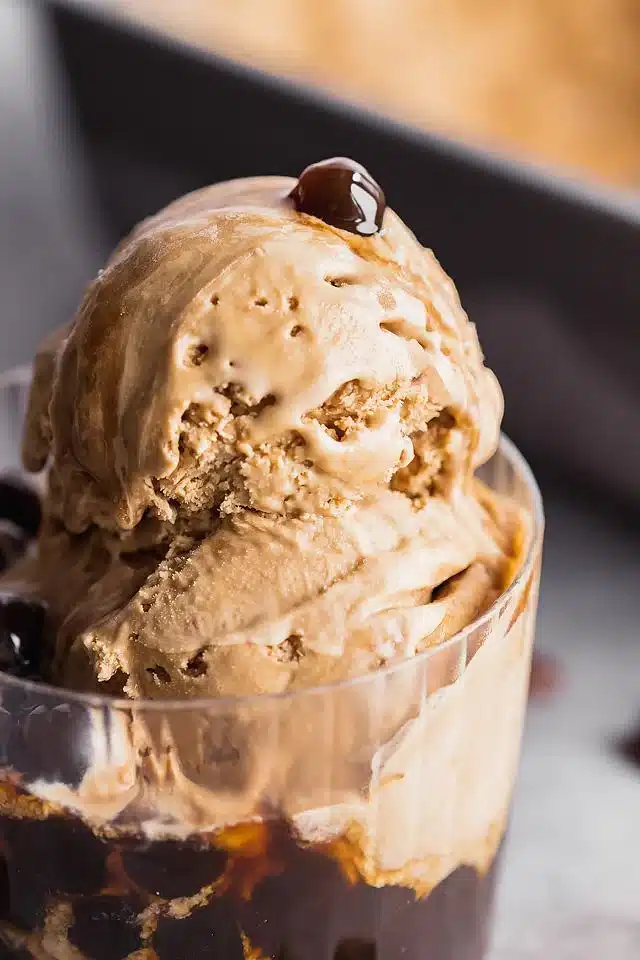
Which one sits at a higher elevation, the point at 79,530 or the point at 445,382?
the point at 445,382

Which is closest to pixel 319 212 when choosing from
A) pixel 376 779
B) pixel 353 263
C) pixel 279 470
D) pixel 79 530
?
pixel 353 263

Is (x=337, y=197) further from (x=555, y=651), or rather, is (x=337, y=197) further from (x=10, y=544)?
(x=555, y=651)

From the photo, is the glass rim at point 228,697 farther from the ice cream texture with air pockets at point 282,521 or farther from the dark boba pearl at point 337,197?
the dark boba pearl at point 337,197

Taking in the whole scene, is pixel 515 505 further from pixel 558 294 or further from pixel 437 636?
pixel 558 294

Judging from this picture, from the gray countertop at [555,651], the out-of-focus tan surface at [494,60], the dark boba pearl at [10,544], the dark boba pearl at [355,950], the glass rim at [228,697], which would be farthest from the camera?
the out-of-focus tan surface at [494,60]

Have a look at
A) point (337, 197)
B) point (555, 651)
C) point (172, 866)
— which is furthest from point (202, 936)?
point (555, 651)

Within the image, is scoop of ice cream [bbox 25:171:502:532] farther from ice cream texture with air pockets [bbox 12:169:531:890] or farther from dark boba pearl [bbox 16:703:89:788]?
dark boba pearl [bbox 16:703:89:788]

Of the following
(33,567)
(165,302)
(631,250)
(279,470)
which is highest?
(165,302)

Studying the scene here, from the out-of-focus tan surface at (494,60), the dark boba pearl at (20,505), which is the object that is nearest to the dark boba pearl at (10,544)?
the dark boba pearl at (20,505)
